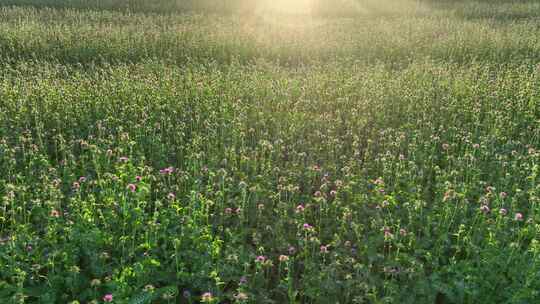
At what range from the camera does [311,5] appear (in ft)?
69.2

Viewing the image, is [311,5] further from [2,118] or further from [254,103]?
[2,118]

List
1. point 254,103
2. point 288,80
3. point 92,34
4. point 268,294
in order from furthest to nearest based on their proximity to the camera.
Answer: point 92,34 < point 288,80 < point 254,103 < point 268,294

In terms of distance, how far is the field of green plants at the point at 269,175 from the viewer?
11.8ft

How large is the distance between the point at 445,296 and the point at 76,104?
17.4ft

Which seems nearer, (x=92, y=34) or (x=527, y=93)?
(x=527, y=93)

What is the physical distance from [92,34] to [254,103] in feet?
22.3

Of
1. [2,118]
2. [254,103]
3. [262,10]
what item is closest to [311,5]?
[262,10]

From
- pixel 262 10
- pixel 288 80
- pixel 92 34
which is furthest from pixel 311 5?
pixel 288 80

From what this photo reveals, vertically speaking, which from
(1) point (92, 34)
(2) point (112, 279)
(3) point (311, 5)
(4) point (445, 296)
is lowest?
(4) point (445, 296)

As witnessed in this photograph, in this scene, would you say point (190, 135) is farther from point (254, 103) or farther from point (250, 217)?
point (250, 217)

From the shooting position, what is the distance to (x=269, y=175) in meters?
5.27

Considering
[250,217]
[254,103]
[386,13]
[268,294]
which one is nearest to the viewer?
[268,294]

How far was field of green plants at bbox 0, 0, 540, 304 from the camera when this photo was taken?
11.8 ft

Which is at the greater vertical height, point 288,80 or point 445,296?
point 288,80
